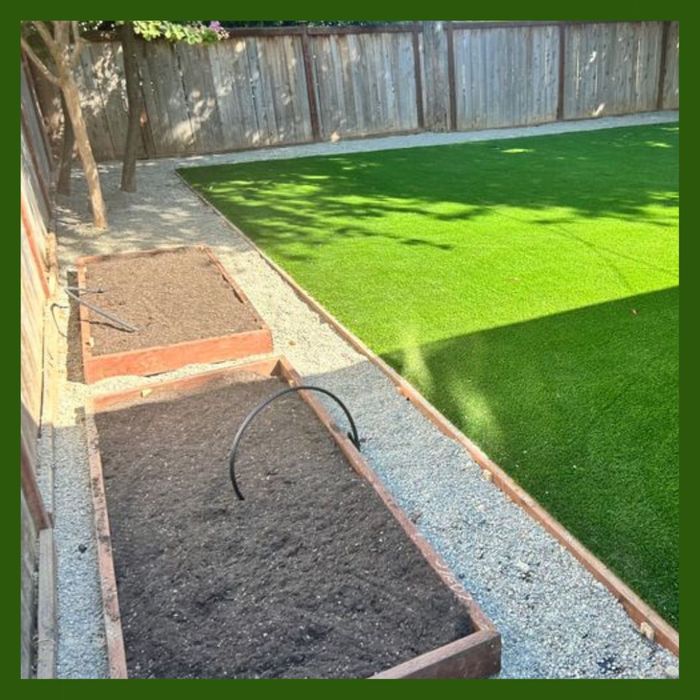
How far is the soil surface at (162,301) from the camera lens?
17.3 ft

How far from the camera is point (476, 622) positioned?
2527 millimetres

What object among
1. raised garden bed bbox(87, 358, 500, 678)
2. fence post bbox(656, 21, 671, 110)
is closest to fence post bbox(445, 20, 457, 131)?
fence post bbox(656, 21, 671, 110)

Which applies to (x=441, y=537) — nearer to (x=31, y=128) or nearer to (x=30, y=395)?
(x=30, y=395)

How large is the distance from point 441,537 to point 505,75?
51.7 ft

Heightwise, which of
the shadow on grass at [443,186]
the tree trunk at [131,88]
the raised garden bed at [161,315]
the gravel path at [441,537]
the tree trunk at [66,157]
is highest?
the tree trunk at [131,88]

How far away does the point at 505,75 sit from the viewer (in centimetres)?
1645

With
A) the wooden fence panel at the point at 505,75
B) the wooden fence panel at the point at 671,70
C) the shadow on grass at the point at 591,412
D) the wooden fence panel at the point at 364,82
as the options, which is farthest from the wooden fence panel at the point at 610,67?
the shadow on grass at the point at 591,412

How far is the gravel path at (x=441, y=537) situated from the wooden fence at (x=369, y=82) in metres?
9.01

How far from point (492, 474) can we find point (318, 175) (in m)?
8.97

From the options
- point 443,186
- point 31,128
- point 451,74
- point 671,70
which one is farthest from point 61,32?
point 671,70

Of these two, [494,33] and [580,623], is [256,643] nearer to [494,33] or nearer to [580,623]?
[580,623]

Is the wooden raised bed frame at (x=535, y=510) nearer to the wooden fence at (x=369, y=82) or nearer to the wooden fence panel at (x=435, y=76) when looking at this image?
the wooden fence at (x=369, y=82)

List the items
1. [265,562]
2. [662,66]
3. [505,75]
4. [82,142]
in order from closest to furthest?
[265,562] → [82,142] → [505,75] → [662,66]

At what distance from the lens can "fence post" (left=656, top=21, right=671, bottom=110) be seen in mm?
17828
